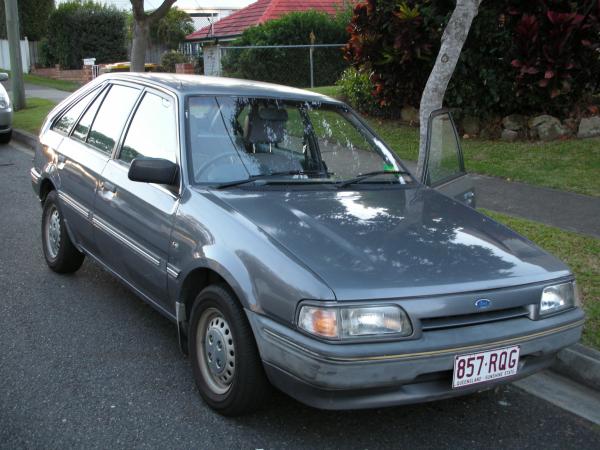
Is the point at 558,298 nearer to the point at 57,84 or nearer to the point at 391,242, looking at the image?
the point at 391,242

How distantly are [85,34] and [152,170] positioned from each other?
2735cm

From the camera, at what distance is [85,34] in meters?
29.2

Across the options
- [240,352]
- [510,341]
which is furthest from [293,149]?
[510,341]

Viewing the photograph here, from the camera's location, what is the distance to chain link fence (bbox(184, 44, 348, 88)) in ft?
68.9

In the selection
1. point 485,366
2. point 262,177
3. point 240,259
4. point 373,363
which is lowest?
point 485,366

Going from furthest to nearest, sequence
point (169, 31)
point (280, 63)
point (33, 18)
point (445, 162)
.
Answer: point (169, 31) → point (33, 18) → point (280, 63) → point (445, 162)

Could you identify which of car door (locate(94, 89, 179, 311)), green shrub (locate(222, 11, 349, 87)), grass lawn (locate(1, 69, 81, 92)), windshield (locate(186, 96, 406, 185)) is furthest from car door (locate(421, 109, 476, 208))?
grass lawn (locate(1, 69, 81, 92))

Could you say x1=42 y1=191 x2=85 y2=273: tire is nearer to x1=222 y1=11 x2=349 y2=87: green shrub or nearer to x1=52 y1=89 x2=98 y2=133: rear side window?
x1=52 y1=89 x2=98 y2=133: rear side window

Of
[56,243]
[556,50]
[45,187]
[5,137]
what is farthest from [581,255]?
[5,137]

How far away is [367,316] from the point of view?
311cm

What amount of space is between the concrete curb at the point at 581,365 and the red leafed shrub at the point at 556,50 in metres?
6.47

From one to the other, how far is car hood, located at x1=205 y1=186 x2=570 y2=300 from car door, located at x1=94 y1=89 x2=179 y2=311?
0.43 metres

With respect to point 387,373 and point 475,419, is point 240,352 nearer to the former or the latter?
point 387,373

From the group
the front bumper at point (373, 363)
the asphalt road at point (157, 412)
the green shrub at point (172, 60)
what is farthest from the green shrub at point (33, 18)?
the front bumper at point (373, 363)
